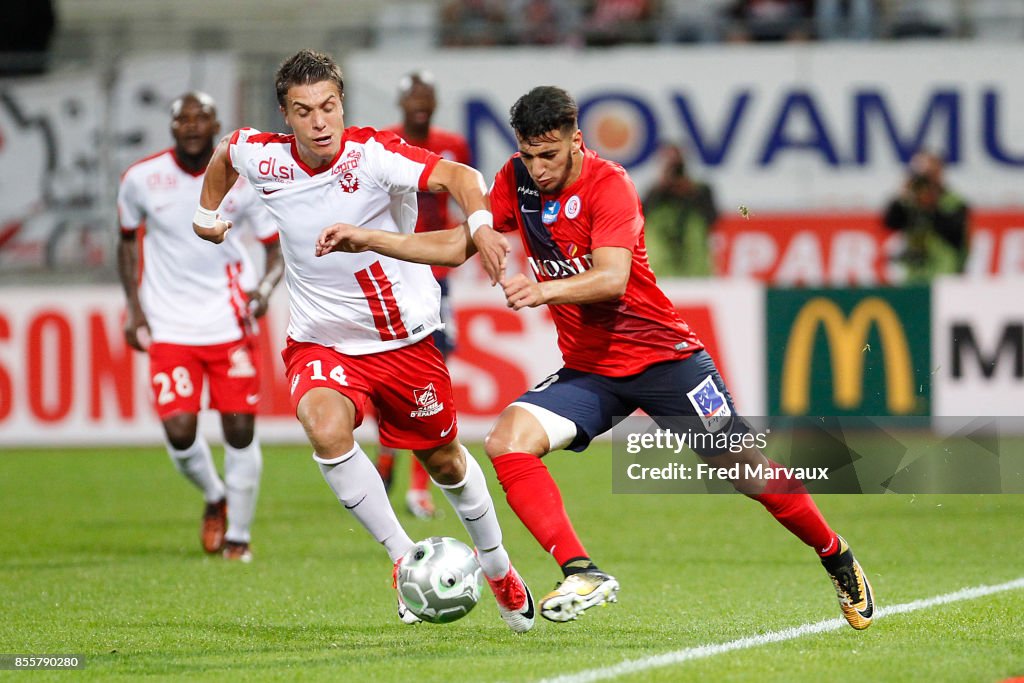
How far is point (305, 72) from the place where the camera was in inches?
242

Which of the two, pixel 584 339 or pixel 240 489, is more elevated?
pixel 584 339

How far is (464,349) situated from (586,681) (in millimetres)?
8948

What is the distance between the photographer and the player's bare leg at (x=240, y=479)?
29.1 feet

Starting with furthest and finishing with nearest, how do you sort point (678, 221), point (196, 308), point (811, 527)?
1. point (678, 221)
2. point (196, 308)
3. point (811, 527)

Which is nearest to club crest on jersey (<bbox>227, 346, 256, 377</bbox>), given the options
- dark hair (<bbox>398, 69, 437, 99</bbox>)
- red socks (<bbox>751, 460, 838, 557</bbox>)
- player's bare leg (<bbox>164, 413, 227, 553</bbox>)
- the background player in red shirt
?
player's bare leg (<bbox>164, 413, 227, 553</bbox>)

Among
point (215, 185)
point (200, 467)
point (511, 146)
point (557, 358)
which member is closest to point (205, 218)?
point (215, 185)

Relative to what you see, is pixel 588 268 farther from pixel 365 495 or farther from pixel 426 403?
pixel 365 495

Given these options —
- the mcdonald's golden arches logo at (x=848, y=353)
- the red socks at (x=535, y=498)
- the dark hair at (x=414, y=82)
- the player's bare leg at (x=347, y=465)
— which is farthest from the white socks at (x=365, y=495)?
the mcdonald's golden arches logo at (x=848, y=353)

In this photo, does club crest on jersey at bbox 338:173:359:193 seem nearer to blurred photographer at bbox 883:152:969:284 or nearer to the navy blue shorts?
the navy blue shorts

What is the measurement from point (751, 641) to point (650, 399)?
994mm

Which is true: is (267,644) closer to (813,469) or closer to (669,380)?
(669,380)

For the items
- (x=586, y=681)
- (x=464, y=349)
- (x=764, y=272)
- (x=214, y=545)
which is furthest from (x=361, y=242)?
(x=764, y=272)

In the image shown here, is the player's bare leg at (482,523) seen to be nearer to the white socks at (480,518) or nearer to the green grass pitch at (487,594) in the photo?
the white socks at (480,518)

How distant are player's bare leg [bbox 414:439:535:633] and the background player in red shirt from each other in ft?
11.5
